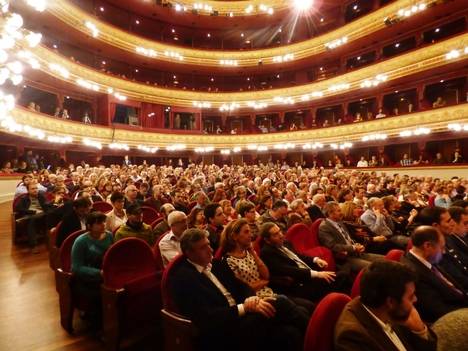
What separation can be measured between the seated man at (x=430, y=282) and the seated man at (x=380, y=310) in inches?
28.8

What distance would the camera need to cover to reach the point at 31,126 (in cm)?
1174

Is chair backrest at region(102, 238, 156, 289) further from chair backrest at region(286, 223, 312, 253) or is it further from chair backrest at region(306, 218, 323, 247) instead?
chair backrest at region(306, 218, 323, 247)

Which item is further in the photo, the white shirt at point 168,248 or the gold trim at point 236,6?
the gold trim at point 236,6

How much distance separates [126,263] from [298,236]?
1801 millimetres

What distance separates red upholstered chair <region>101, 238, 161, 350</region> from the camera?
2443 mm

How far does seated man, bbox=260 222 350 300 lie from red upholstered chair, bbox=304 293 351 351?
116 cm

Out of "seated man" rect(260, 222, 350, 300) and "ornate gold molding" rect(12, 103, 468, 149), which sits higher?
"ornate gold molding" rect(12, 103, 468, 149)

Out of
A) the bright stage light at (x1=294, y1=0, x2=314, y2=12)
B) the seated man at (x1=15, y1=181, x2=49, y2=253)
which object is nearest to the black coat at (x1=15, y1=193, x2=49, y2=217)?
the seated man at (x1=15, y1=181, x2=49, y2=253)

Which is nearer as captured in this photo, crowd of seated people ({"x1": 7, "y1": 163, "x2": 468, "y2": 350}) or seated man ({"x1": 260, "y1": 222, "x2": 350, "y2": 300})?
crowd of seated people ({"x1": 7, "y1": 163, "x2": 468, "y2": 350})

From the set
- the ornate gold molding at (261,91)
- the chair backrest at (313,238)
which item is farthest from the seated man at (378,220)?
the ornate gold molding at (261,91)

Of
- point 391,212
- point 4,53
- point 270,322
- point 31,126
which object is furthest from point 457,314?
point 31,126

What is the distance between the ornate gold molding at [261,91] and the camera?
42.1ft

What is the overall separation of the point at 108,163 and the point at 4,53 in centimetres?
1408

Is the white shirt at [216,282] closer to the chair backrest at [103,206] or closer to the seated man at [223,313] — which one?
the seated man at [223,313]
